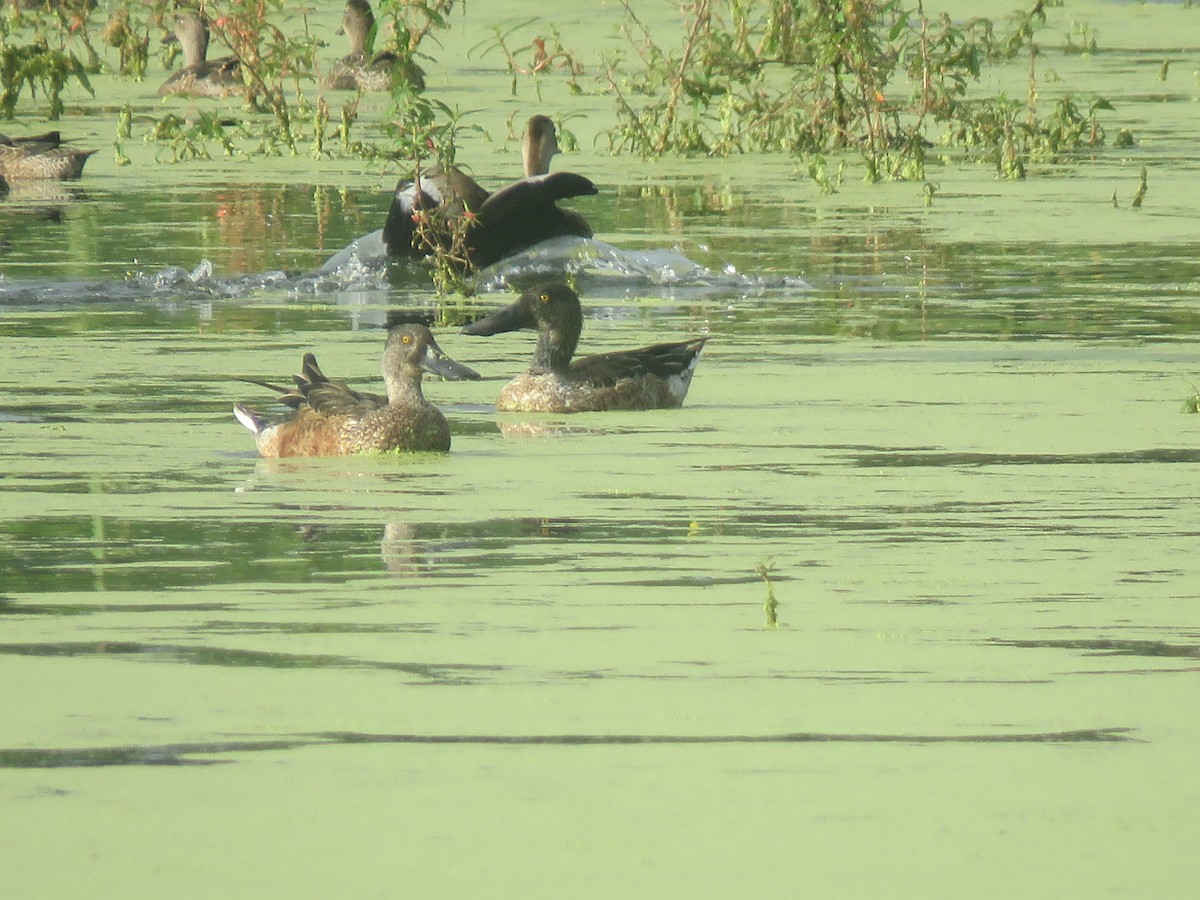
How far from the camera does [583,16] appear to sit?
29219mm

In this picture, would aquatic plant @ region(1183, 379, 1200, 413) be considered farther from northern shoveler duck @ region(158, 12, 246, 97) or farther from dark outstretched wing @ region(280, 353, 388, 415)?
northern shoveler duck @ region(158, 12, 246, 97)

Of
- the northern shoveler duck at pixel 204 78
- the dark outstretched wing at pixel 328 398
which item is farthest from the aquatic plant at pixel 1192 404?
the northern shoveler duck at pixel 204 78

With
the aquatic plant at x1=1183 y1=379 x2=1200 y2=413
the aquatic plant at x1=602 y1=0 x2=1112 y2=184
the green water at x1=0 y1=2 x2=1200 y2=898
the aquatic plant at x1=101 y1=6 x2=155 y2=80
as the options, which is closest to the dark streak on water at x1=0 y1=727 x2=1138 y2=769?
the green water at x1=0 y1=2 x2=1200 y2=898

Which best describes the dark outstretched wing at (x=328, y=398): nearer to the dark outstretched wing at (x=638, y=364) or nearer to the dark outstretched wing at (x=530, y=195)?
the dark outstretched wing at (x=638, y=364)

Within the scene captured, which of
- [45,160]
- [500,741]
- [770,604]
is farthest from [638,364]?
[45,160]

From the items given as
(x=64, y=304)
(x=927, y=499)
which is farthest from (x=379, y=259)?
(x=927, y=499)

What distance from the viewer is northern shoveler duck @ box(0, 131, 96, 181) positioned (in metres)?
16.9

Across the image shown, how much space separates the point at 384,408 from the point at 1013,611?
274 centimetres

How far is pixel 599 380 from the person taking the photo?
874 cm

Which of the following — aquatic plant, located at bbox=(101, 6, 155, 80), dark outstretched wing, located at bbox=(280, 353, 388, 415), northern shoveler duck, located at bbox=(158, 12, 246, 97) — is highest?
aquatic plant, located at bbox=(101, 6, 155, 80)

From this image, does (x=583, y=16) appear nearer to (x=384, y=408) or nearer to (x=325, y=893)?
(x=384, y=408)

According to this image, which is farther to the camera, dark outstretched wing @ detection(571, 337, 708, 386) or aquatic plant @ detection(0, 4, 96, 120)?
aquatic plant @ detection(0, 4, 96, 120)

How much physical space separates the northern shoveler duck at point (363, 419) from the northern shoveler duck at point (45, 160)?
373 inches

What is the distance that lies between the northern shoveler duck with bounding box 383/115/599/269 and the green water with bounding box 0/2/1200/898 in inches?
57.0
